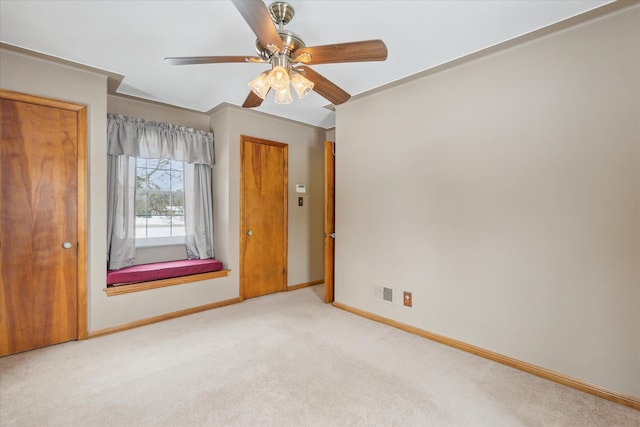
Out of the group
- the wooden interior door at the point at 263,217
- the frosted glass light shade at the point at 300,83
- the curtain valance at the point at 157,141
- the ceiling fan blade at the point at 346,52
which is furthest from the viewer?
the wooden interior door at the point at 263,217

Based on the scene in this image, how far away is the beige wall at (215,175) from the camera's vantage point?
265 centimetres

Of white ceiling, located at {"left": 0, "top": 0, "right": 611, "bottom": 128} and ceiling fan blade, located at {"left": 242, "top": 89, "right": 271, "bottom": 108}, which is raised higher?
white ceiling, located at {"left": 0, "top": 0, "right": 611, "bottom": 128}

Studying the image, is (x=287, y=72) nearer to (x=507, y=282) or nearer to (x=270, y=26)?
(x=270, y=26)

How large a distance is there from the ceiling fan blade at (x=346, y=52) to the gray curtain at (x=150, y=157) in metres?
2.39

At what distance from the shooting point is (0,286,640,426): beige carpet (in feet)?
5.82

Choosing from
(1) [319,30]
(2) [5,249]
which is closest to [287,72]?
(1) [319,30]

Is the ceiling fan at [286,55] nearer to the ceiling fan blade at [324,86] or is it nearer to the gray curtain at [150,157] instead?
the ceiling fan blade at [324,86]

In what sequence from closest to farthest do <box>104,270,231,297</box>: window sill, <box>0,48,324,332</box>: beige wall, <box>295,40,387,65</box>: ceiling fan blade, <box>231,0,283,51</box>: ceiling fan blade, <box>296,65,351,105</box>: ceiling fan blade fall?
1. <box>231,0,283,51</box>: ceiling fan blade
2. <box>295,40,387,65</box>: ceiling fan blade
3. <box>296,65,351,105</box>: ceiling fan blade
4. <box>0,48,324,332</box>: beige wall
5. <box>104,270,231,297</box>: window sill

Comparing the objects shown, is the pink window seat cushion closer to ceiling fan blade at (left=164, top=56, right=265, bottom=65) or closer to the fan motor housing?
ceiling fan blade at (left=164, top=56, right=265, bottom=65)

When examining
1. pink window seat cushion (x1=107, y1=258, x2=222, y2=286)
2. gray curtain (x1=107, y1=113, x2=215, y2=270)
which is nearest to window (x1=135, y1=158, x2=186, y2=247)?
gray curtain (x1=107, y1=113, x2=215, y2=270)

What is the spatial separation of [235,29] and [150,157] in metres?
1.98

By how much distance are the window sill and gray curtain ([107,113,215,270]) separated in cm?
31

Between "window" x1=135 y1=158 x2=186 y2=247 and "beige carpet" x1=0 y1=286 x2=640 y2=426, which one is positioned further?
"window" x1=135 y1=158 x2=186 y2=247

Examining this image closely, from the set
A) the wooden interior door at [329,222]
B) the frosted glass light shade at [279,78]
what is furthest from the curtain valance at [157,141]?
the frosted glass light shade at [279,78]
